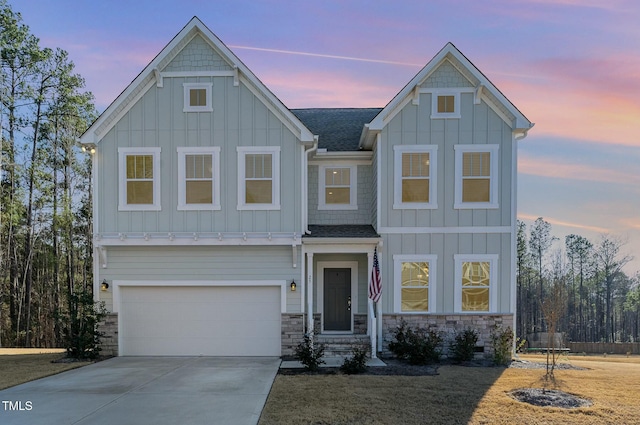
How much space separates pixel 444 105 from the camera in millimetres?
11852

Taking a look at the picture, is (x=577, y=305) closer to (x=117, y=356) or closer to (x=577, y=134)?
(x=577, y=134)

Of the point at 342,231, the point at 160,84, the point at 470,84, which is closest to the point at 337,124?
the point at 342,231

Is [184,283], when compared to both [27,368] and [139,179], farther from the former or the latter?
[27,368]

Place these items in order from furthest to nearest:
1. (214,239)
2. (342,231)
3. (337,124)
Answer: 1. (337,124)
2. (342,231)
3. (214,239)

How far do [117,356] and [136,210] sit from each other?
3906mm

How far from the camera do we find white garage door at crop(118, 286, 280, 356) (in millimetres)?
11367

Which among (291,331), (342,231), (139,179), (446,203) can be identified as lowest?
(291,331)

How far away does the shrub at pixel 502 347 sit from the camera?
34.5 feet

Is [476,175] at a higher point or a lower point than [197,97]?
lower

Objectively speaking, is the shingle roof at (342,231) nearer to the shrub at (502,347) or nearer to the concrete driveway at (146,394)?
the concrete driveway at (146,394)

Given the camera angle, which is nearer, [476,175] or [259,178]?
[259,178]

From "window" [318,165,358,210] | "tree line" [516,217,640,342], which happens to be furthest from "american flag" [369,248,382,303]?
"tree line" [516,217,640,342]

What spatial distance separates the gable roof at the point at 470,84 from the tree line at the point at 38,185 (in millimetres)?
15025

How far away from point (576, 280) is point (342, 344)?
3488cm
